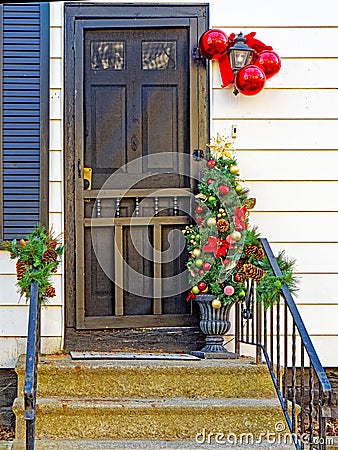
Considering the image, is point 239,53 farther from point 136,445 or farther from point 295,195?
point 136,445

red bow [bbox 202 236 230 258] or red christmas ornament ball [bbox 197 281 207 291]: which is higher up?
red bow [bbox 202 236 230 258]

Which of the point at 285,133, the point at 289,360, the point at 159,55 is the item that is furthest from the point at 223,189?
the point at 289,360

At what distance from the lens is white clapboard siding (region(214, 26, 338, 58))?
443 centimetres

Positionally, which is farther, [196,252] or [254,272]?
[196,252]

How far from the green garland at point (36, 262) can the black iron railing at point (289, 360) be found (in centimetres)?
115

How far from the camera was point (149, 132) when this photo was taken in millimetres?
4492

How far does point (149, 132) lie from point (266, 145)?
75 cm

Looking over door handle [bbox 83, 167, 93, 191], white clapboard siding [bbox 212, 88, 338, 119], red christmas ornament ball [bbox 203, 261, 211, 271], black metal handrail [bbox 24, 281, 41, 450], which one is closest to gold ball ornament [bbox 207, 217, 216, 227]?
red christmas ornament ball [bbox 203, 261, 211, 271]

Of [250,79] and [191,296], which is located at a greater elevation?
[250,79]

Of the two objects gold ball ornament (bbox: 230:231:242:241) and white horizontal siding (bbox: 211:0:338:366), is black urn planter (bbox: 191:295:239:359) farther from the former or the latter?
white horizontal siding (bbox: 211:0:338:366)

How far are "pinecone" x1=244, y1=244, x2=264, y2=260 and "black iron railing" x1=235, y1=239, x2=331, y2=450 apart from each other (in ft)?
0.12

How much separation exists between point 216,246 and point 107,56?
1440 mm

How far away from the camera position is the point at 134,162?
448 centimetres

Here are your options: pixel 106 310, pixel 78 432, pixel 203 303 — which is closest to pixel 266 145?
pixel 203 303
